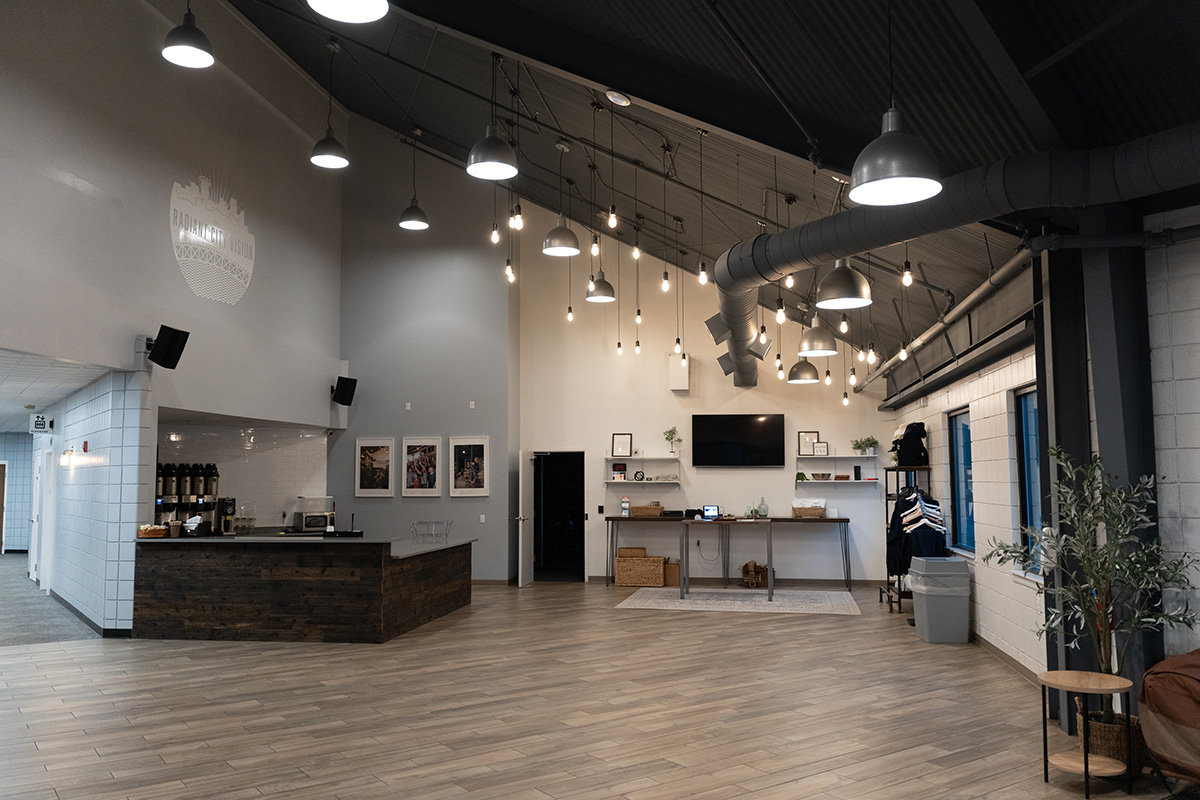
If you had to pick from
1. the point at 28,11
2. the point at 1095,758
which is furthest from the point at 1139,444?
the point at 28,11

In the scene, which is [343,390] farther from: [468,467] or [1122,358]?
[1122,358]

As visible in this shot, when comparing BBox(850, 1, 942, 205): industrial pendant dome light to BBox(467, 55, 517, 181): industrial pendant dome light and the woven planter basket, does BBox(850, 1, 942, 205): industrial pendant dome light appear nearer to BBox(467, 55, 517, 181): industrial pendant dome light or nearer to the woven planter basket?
BBox(467, 55, 517, 181): industrial pendant dome light

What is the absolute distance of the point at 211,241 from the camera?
32.1 feet

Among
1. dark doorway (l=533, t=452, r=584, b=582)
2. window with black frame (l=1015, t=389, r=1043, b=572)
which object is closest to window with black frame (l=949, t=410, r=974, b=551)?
window with black frame (l=1015, t=389, r=1043, b=572)

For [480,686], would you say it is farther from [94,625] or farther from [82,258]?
[82,258]

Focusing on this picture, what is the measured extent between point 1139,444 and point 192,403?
28.2 ft

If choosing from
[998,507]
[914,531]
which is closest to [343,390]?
[914,531]

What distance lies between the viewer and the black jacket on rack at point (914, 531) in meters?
9.47

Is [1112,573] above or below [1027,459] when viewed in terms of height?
below

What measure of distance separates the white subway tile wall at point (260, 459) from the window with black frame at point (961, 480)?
28.4 feet

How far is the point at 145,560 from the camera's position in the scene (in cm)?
841

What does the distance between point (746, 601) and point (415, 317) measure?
641 cm

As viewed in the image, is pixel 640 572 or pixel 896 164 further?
pixel 640 572

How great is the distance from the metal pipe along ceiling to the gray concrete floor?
7.85m
